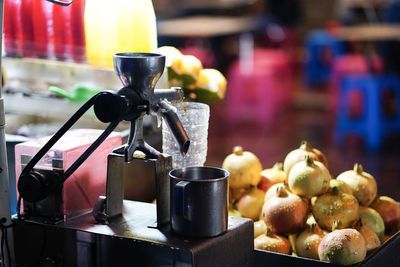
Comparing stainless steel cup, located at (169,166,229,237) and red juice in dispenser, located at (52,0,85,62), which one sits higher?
red juice in dispenser, located at (52,0,85,62)

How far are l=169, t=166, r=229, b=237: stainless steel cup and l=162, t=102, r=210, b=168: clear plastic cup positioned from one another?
0.39 meters

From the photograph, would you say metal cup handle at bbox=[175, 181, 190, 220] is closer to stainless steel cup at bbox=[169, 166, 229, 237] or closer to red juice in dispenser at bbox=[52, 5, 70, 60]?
stainless steel cup at bbox=[169, 166, 229, 237]

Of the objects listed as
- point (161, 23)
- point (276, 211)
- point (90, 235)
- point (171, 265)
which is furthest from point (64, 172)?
point (161, 23)

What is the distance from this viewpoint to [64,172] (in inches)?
74.1

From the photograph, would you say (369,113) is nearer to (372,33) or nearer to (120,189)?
(372,33)

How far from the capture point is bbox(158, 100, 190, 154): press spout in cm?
169

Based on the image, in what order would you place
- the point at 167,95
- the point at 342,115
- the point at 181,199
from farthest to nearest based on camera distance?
the point at 342,115 → the point at 167,95 → the point at 181,199

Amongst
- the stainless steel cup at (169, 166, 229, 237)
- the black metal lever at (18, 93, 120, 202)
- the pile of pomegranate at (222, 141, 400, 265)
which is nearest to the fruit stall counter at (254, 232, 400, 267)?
the pile of pomegranate at (222, 141, 400, 265)

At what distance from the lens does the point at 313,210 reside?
2.13m

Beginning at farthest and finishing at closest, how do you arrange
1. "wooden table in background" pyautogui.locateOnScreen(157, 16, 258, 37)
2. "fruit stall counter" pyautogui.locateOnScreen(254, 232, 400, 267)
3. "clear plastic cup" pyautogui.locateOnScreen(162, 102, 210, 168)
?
"wooden table in background" pyautogui.locateOnScreen(157, 16, 258, 37)
"clear plastic cup" pyautogui.locateOnScreen(162, 102, 210, 168)
"fruit stall counter" pyautogui.locateOnScreen(254, 232, 400, 267)

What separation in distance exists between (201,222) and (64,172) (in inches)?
15.3

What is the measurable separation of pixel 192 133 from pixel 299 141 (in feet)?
16.7

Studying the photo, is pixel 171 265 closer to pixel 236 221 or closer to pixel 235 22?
pixel 236 221

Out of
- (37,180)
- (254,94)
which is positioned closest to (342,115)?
(254,94)
